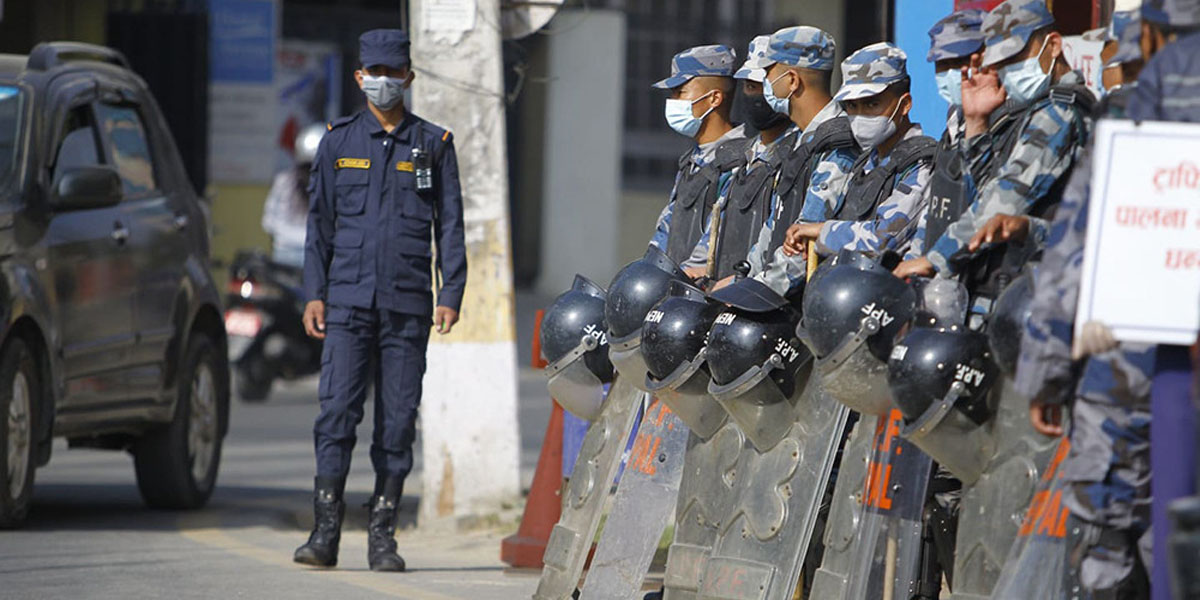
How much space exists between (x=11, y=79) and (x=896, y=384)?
5.88 metres

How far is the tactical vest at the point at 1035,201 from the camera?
19.7ft

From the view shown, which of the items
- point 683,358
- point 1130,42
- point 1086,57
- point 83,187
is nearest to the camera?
point 1130,42

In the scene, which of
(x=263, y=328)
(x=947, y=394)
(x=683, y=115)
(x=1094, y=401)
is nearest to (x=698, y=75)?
(x=683, y=115)

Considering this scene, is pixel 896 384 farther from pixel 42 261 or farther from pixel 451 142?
pixel 42 261

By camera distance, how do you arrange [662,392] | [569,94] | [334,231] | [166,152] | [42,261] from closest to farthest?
1. [662,392]
2. [334,231]
3. [42,261]
4. [166,152]
5. [569,94]

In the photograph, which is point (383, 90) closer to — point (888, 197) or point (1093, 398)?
point (888, 197)

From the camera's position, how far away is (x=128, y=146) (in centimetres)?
1104

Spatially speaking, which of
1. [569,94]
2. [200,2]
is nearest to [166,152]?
[200,2]

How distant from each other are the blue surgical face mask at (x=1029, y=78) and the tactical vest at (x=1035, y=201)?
2 cm

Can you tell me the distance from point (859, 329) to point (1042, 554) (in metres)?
0.86

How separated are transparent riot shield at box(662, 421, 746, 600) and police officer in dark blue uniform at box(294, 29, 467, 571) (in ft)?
6.69

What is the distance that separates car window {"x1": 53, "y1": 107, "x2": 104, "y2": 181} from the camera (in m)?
10.2

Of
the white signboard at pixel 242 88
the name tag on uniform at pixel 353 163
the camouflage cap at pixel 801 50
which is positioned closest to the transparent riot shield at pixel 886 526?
the camouflage cap at pixel 801 50

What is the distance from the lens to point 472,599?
812 cm
